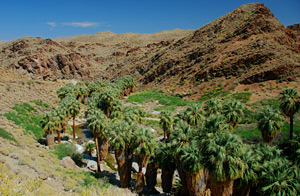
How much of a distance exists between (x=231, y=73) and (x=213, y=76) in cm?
547

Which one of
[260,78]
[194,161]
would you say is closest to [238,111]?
[194,161]

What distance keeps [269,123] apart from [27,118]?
1566 inches

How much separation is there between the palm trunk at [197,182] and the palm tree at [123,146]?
7183mm

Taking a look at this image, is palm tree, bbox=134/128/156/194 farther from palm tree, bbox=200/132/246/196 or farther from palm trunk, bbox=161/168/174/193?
palm tree, bbox=200/132/246/196

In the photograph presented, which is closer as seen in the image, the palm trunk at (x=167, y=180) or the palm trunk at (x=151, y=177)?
the palm trunk at (x=167, y=180)

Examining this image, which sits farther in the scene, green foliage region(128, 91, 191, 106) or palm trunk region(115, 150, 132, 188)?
green foliage region(128, 91, 191, 106)

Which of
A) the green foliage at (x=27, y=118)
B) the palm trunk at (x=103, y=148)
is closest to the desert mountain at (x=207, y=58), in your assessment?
the palm trunk at (x=103, y=148)

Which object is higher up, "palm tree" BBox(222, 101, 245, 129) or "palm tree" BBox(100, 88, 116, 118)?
"palm tree" BBox(100, 88, 116, 118)

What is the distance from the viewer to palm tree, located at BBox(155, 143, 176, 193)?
70.8 feet

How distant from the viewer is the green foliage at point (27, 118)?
3366 cm

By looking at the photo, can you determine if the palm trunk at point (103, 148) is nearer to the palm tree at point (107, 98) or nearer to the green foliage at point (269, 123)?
the palm tree at point (107, 98)

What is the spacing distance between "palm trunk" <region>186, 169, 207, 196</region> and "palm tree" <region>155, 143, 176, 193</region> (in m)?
4.67

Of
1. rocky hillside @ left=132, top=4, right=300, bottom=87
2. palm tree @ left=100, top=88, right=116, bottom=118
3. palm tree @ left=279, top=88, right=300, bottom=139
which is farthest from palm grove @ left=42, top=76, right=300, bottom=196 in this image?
rocky hillside @ left=132, top=4, right=300, bottom=87

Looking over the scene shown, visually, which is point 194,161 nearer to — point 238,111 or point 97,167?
point 238,111
